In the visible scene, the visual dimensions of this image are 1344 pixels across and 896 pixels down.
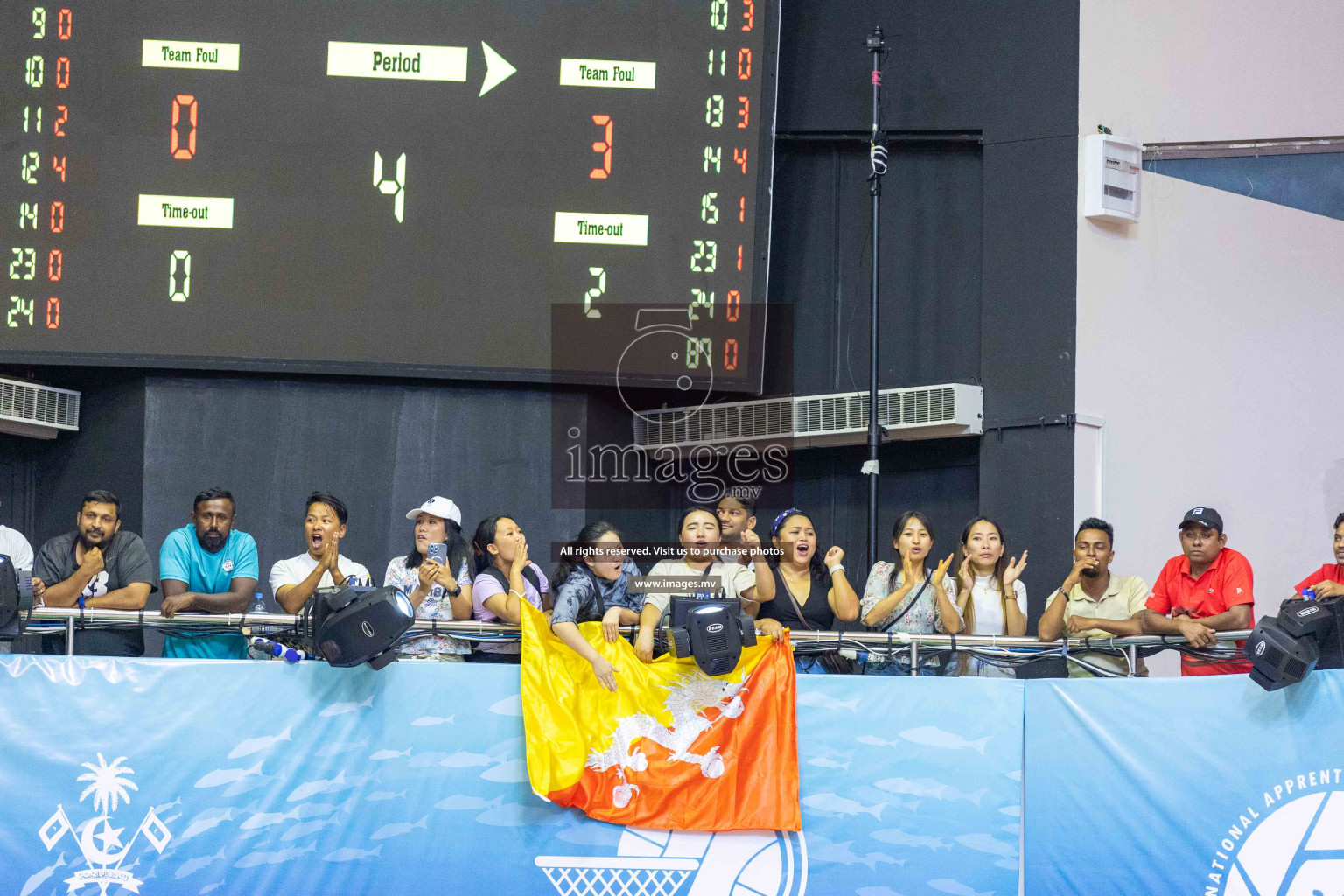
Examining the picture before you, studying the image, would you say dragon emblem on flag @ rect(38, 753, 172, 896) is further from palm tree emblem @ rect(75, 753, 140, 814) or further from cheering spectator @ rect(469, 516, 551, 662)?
cheering spectator @ rect(469, 516, 551, 662)

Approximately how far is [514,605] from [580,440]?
2537mm

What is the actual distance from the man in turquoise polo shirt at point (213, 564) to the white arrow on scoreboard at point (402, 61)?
2.36 m

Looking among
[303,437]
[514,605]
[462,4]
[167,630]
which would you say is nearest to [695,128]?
[462,4]

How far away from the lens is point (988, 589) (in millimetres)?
5066

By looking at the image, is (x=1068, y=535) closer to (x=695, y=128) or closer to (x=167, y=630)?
(x=695, y=128)

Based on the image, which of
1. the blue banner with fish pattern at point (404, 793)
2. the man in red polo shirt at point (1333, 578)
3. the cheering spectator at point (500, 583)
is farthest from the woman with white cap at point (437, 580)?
the man in red polo shirt at point (1333, 578)

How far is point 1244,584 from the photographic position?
196 inches

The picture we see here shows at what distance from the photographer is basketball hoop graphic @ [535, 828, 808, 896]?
4.41m

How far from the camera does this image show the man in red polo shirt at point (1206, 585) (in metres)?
4.78

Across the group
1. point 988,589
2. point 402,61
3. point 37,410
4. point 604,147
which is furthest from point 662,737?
point 37,410

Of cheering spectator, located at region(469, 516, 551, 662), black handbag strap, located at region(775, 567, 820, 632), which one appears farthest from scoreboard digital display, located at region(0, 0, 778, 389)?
black handbag strap, located at region(775, 567, 820, 632)

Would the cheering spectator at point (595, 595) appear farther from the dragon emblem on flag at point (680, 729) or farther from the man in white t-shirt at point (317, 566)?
the man in white t-shirt at point (317, 566)

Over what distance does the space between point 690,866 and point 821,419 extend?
12.2 feet

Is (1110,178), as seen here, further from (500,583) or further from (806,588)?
(500,583)
